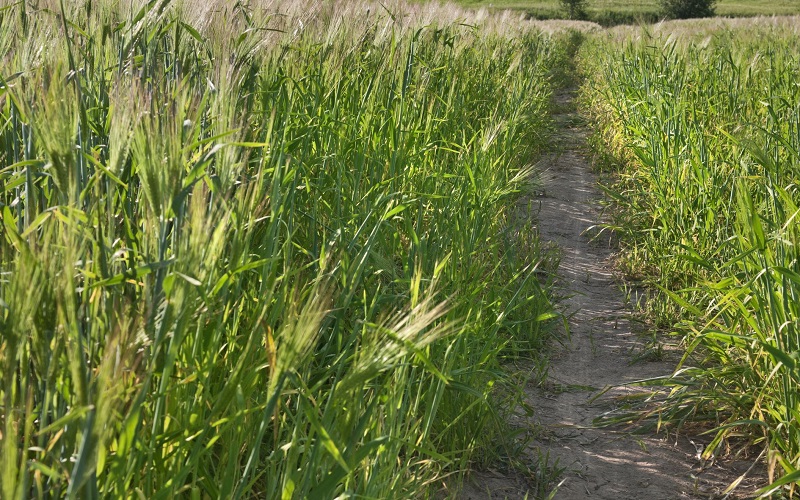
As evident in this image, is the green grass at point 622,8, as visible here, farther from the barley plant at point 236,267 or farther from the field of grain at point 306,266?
the barley plant at point 236,267

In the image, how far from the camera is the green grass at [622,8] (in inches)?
1741

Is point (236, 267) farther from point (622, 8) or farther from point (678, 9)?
point (622, 8)

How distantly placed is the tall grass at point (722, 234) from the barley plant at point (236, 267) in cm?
25

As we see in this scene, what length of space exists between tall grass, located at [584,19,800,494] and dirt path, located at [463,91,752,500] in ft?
Result: 0.38

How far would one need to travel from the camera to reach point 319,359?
2.20 m

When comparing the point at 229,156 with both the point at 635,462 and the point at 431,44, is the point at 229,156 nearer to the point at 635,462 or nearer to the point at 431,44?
the point at 635,462

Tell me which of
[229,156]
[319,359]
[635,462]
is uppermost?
[229,156]

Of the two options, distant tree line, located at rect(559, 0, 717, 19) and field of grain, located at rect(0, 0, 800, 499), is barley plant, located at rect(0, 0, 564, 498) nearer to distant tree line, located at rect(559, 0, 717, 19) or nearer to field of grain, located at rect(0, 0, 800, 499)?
field of grain, located at rect(0, 0, 800, 499)

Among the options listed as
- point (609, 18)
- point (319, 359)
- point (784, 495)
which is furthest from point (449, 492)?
point (609, 18)

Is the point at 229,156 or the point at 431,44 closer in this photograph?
the point at 229,156

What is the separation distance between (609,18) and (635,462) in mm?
44099

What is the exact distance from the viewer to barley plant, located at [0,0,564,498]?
1073 millimetres

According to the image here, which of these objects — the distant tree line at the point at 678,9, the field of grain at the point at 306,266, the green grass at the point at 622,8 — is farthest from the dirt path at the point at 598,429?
the distant tree line at the point at 678,9

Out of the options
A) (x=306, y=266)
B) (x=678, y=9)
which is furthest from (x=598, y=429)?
(x=678, y=9)
